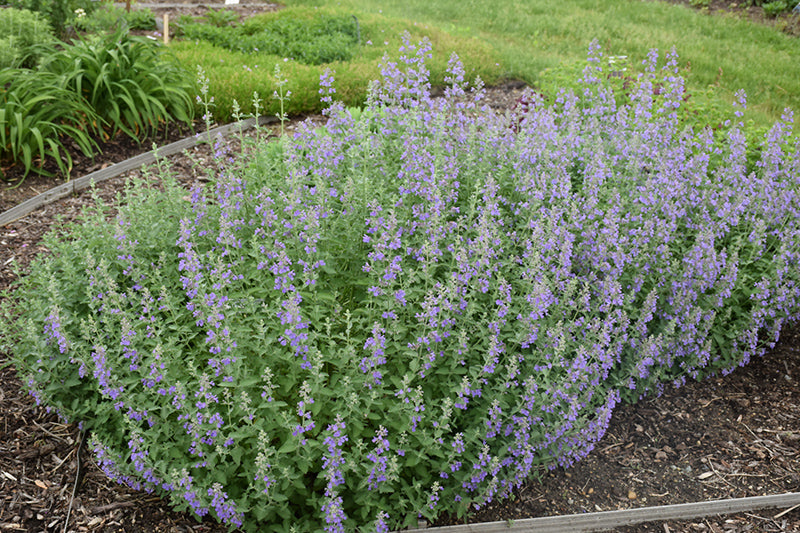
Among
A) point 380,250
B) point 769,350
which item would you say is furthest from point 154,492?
point 769,350

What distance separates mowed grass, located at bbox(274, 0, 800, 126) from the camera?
1034cm

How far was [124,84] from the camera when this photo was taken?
700cm

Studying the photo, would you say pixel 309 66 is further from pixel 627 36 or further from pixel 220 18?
pixel 627 36

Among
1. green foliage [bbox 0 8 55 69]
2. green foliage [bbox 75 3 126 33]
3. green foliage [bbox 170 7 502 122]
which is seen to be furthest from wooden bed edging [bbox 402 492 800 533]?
green foliage [bbox 75 3 126 33]

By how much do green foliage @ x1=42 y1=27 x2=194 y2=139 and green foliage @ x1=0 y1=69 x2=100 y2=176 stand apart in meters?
0.17

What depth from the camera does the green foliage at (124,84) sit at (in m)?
6.78

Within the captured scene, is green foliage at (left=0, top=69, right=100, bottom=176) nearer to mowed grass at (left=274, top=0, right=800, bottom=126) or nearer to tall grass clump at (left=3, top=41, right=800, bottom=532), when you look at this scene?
tall grass clump at (left=3, top=41, right=800, bottom=532)

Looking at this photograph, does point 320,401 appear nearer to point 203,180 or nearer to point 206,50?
point 203,180

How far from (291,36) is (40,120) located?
520 cm

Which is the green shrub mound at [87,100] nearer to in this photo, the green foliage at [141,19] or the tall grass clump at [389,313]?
the tall grass clump at [389,313]

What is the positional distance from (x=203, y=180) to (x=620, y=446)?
467cm

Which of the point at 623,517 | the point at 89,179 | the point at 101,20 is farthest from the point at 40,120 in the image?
the point at 623,517

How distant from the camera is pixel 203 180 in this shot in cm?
666

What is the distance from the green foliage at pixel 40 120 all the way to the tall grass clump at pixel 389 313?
7.35ft
